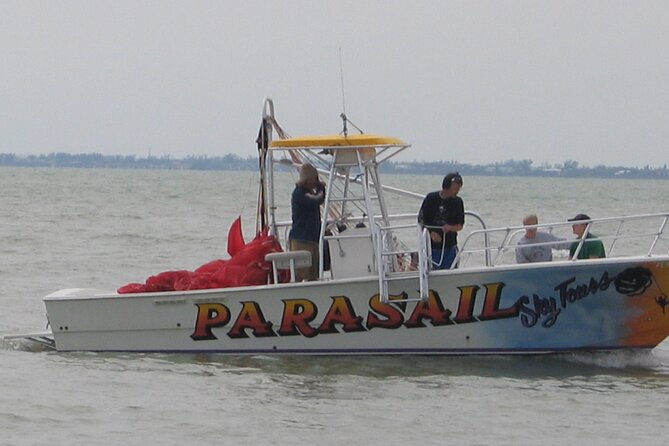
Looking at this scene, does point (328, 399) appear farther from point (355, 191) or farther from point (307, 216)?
point (355, 191)

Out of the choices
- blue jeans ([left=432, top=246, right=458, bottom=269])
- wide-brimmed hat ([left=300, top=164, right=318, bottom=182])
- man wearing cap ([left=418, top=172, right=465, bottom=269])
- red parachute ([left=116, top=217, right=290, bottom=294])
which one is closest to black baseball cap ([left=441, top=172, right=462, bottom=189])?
man wearing cap ([left=418, top=172, right=465, bottom=269])

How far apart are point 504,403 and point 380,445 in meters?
1.82

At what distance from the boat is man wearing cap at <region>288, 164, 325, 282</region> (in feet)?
0.39

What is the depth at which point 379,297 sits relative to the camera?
42.5 ft

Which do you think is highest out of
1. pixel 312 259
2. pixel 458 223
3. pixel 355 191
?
pixel 355 191

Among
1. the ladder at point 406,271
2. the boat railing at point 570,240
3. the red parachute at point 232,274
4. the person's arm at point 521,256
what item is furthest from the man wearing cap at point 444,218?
the red parachute at point 232,274

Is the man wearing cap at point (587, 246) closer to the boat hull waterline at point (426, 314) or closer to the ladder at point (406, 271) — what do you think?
the boat hull waterline at point (426, 314)

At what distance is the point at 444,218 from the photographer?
13195mm

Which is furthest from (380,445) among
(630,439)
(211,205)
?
(211,205)

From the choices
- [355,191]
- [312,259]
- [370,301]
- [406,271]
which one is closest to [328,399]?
[370,301]

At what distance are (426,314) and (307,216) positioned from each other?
1.58m

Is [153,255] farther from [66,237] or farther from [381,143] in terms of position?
[381,143]

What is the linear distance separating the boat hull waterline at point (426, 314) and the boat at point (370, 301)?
0.4 inches

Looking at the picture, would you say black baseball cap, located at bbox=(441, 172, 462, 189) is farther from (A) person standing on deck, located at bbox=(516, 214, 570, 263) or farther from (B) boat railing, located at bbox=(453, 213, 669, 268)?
(A) person standing on deck, located at bbox=(516, 214, 570, 263)
